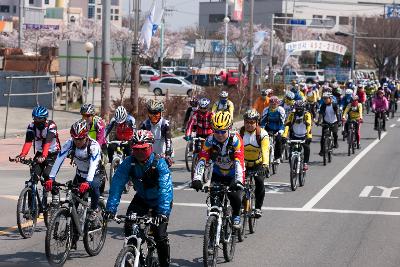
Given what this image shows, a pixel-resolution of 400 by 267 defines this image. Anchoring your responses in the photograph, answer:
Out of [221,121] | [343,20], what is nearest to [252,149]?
[221,121]

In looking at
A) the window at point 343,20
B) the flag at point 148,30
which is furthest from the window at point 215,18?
the flag at point 148,30

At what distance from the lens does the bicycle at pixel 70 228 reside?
980 cm

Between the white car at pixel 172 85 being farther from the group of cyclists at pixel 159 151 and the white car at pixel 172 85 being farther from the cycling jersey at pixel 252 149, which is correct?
the cycling jersey at pixel 252 149

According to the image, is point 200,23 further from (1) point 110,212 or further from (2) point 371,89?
(1) point 110,212

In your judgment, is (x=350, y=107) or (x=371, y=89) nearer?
(x=350, y=107)

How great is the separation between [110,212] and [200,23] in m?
134

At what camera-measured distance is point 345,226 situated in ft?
45.2

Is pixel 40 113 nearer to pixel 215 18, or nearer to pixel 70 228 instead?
pixel 70 228

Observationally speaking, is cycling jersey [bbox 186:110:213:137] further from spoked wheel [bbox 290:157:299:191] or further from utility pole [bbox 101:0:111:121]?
utility pole [bbox 101:0:111:121]

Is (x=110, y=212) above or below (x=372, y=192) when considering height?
above

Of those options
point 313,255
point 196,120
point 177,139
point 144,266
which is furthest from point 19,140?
point 144,266

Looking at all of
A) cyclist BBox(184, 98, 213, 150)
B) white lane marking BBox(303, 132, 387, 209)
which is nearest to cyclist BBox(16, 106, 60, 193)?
white lane marking BBox(303, 132, 387, 209)

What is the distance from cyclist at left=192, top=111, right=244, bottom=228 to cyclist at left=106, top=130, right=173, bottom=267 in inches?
72.5

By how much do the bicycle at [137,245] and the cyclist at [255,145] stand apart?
14.0 ft
